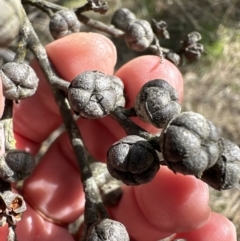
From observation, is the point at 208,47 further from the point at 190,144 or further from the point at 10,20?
the point at 190,144

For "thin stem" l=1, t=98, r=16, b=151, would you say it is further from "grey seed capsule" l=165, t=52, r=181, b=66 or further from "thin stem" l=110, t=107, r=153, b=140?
"grey seed capsule" l=165, t=52, r=181, b=66

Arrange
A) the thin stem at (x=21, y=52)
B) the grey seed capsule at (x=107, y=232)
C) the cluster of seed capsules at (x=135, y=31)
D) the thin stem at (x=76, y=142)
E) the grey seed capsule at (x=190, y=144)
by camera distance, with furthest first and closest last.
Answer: the cluster of seed capsules at (x=135, y=31) < the thin stem at (x=21, y=52) < the thin stem at (x=76, y=142) < the grey seed capsule at (x=107, y=232) < the grey seed capsule at (x=190, y=144)

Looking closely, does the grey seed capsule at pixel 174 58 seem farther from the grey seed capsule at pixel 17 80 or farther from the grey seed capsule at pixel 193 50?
the grey seed capsule at pixel 17 80

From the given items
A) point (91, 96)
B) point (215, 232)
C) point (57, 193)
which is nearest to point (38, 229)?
point (57, 193)

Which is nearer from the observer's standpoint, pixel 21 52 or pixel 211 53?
pixel 21 52

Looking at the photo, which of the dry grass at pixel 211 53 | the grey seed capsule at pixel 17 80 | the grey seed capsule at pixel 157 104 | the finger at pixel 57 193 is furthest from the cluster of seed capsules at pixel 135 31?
the dry grass at pixel 211 53

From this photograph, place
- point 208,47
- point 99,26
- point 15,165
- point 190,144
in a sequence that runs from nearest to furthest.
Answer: point 190,144, point 15,165, point 99,26, point 208,47
